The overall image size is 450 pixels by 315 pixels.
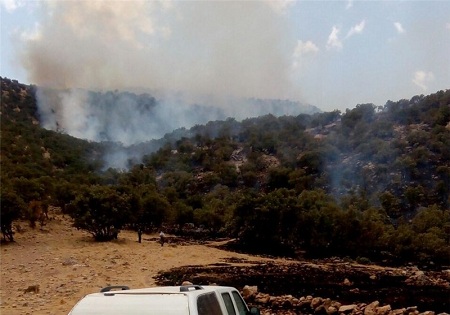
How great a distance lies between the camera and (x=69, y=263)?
83.1 feet

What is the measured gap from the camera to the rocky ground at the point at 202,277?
18078mm

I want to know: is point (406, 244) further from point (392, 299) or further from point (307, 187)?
point (307, 187)

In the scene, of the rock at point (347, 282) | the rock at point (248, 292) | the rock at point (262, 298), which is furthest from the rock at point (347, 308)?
the rock at point (347, 282)

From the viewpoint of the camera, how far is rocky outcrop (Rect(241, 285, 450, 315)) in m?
17.5

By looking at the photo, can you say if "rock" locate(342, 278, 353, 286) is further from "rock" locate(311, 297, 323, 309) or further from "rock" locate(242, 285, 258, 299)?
"rock" locate(242, 285, 258, 299)

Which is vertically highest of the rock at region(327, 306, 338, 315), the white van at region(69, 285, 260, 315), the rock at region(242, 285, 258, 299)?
the white van at region(69, 285, 260, 315)

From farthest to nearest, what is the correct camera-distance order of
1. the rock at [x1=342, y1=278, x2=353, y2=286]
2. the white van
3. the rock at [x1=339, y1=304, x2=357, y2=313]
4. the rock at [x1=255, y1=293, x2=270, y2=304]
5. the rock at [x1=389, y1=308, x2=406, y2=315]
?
1. the rock at [x1=342, y1=278, x2=353, y2=286]
2. the rock at [x1=255, y1=293, x2=270, y2=304]
3. the rock at [x1=339, y1=304, x2=357, y2=313]
4. the rock at [x1=389, y1=308, x2=406, y2=315]
5. the white van

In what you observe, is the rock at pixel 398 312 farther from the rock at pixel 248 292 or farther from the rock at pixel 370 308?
the rock at pixel 248 292

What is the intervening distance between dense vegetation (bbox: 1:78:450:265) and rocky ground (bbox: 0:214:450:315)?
189 inches

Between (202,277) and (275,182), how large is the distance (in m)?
44.3

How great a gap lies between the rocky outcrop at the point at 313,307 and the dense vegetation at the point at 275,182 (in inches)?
757

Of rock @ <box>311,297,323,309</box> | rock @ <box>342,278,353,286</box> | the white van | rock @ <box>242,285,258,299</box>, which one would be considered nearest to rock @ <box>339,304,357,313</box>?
rock @ <box>311,297,323,309</box>

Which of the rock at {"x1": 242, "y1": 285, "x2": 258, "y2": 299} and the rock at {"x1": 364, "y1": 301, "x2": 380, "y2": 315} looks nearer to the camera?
the rock at {"x1": 364, "y1": 301, "x2": 380, "y2": 315}

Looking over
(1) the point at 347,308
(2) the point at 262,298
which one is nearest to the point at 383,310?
(1) the point at 347,308
